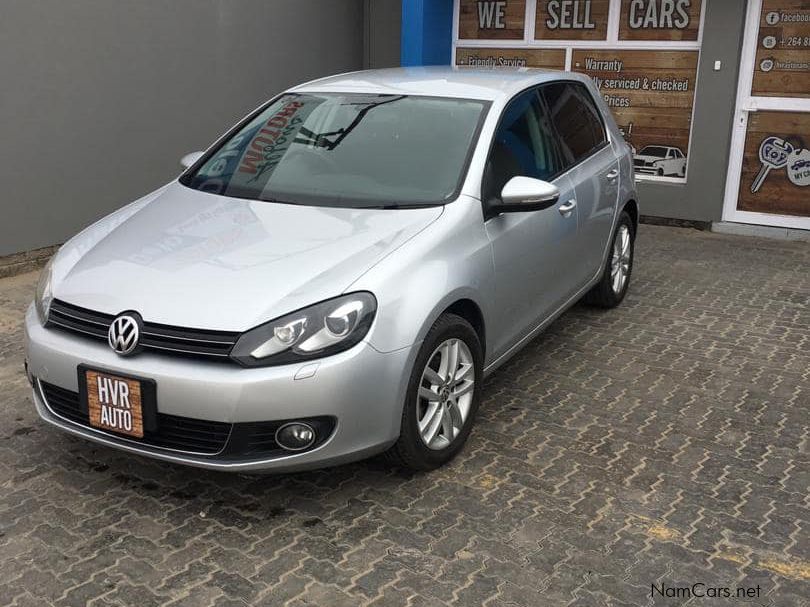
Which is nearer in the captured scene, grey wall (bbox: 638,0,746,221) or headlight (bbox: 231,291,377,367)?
headlight (bbox: 231,291,377,367)

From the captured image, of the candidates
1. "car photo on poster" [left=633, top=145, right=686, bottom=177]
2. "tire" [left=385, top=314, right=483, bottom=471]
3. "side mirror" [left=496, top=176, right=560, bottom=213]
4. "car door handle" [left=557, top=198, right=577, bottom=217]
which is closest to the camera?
"tire" [left=385, top=314, right=483, bottom=471]

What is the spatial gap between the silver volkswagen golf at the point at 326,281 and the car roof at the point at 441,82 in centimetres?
2

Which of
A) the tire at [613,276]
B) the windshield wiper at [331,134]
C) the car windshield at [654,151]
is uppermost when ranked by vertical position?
the windshield wiper at [331,134]

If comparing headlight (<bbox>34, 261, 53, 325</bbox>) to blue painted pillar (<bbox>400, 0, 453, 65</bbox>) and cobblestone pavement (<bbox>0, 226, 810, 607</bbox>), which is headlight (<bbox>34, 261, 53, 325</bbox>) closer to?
cobblestone pavement (<bbox>0, 226, 810, 607</bbox>)

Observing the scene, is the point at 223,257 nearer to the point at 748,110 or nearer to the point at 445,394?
the point at 445,394

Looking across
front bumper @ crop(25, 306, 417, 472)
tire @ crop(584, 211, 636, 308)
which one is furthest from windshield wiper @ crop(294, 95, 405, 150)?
tire @ crop(584, 211, 636, 308)

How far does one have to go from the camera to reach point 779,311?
21.7 feet

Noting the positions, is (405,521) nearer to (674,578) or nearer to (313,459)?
(313,459)

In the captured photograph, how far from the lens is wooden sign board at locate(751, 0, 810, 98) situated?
8.62 m

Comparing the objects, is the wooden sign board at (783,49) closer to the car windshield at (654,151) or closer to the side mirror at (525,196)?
the car windshield at (654,151)

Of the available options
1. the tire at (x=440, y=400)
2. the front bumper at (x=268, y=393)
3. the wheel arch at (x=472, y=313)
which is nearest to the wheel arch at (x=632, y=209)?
the wheel arch at (x=472, y=313)

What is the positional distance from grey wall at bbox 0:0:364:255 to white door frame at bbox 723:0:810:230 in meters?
Answer: 4.88

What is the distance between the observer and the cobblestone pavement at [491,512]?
316cm

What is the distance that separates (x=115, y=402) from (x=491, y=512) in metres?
1.61
